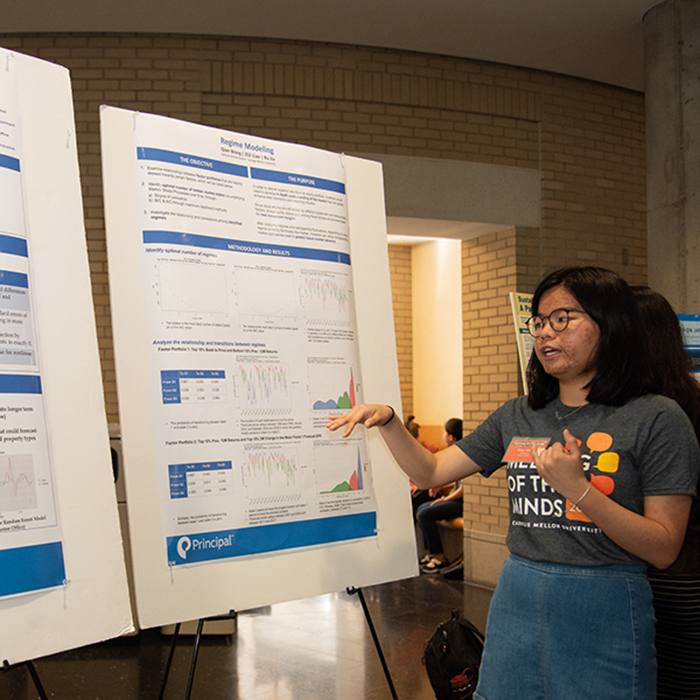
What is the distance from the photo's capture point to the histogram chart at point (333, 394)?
Result: 212cm

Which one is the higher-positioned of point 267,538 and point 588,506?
point 588,506

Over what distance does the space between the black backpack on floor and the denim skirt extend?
1281mm

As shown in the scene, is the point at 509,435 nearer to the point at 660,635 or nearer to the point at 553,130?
the point at 660,635

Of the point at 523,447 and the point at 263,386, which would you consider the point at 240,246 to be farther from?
the point at 523,447

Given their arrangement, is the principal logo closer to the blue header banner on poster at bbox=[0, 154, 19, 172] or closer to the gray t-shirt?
the gray t-shirt

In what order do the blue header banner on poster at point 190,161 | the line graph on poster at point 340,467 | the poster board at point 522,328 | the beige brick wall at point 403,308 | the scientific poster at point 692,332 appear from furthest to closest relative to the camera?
the beige brick wall at point 403,308, the poster board at point 522,328, the scientific poster at point 692,332, the line graph on poster at point 340,467, the blue header banner on poster at point 190,161

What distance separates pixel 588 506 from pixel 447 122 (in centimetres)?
447

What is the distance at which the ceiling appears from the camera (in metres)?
4.53

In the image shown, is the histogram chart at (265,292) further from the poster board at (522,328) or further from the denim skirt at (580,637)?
the poster board at (522,328)

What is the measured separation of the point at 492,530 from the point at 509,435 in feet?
13.1

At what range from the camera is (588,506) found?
1.43 m

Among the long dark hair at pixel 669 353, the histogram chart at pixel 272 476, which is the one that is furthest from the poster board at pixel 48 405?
the long dark hair at pixel 669 353

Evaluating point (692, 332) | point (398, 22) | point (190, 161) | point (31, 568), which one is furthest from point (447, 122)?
point (31, 568)

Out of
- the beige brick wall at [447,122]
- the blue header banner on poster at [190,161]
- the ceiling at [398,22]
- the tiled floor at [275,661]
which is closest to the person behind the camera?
the blue header banner on poster at [190,161]
